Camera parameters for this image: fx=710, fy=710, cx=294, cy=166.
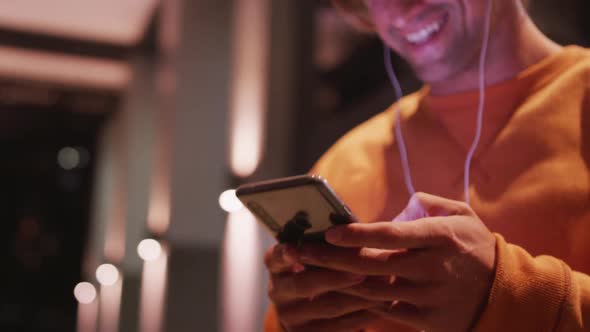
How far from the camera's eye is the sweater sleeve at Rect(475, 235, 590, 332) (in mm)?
633

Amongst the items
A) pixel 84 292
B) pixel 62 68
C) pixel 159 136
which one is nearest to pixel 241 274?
pixel 159 136

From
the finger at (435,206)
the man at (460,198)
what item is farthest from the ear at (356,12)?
the finger at (435,206)

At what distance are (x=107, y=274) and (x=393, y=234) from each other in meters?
7.02

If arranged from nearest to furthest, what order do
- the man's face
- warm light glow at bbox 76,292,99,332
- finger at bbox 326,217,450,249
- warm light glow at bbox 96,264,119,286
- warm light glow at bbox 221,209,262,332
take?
finger at bbox 326,217,450,249
the man's face
warm light glow at bbox 221,209,262,332
warm light glow at bbox 96,264,119,286
warm light glow at bbox 76,292,99,332

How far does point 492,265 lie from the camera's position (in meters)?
0.64

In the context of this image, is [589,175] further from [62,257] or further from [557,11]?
[62,257]

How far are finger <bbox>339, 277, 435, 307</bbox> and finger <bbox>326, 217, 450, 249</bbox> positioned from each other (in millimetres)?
39

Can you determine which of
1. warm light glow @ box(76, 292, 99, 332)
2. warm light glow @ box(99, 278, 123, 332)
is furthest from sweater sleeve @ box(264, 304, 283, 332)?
warm light glow @ box(76, 292, 99, 332)

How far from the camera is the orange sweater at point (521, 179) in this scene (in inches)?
25.2

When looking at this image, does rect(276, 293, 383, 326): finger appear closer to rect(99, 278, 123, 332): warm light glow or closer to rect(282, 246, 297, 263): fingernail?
rect(282, 246, 297, 263): fingernail

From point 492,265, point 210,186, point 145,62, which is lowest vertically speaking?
point 210,186

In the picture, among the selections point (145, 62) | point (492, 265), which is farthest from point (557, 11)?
point (145, 62)

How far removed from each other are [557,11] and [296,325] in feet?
3.84

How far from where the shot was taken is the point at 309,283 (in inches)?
27.4
